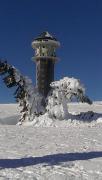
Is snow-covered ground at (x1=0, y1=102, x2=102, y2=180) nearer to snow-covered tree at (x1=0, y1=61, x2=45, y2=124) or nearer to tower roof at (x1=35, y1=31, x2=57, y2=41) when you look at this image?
snow-covered tree at (x1=0, y1=61, x2=45, y2=124)

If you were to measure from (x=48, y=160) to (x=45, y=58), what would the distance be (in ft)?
63.9

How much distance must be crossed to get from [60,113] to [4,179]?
55.4 feet

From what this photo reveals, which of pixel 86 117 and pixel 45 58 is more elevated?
pixel 45 58

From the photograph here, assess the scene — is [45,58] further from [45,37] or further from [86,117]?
[86,117]

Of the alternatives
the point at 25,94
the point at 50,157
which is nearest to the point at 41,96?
the point at 25,94

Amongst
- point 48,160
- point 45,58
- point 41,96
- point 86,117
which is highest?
point 45,58

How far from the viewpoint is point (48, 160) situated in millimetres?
11078

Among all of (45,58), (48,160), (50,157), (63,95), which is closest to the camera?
(48,160)

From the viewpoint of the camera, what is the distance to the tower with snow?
29.6 metres

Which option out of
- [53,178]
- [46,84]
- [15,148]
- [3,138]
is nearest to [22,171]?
[53,178]

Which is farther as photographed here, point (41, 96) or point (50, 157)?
point (41, 96)

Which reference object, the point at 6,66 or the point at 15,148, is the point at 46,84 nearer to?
the point at 6,66

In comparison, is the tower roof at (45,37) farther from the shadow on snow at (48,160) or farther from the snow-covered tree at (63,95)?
the shadow on snow at (48,160)

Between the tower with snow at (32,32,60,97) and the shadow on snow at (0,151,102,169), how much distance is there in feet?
55.4
